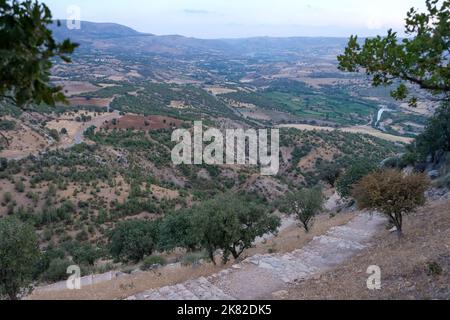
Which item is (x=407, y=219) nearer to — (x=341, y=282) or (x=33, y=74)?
(x=341, y=282)

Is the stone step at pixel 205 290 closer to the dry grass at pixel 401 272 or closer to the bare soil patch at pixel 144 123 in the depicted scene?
the dry grass at pixel 401 272

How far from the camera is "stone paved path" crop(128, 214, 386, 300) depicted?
1325cm

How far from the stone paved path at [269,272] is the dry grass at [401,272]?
1.34 meters

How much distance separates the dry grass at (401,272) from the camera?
10054 millimetres

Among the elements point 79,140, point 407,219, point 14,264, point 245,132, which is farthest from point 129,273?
point 245,132

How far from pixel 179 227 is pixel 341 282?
54.3ft

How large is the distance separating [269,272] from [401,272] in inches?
202

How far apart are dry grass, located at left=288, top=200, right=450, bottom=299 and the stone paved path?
134cm

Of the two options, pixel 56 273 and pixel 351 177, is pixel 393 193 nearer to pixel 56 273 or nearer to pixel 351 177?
pixel 351 177

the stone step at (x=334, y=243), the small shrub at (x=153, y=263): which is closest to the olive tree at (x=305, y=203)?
the stone step at (x=334, y=243)

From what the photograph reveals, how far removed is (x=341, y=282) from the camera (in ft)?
41.0

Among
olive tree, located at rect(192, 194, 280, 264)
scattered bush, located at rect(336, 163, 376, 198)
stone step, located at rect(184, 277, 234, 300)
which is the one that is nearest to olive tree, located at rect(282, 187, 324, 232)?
scattered bush, located at rect(336, 163, 376, 198)

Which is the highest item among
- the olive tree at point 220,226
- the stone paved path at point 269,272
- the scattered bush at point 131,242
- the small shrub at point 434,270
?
the small shrub at point 434,270

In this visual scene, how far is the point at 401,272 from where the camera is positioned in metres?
11.7
